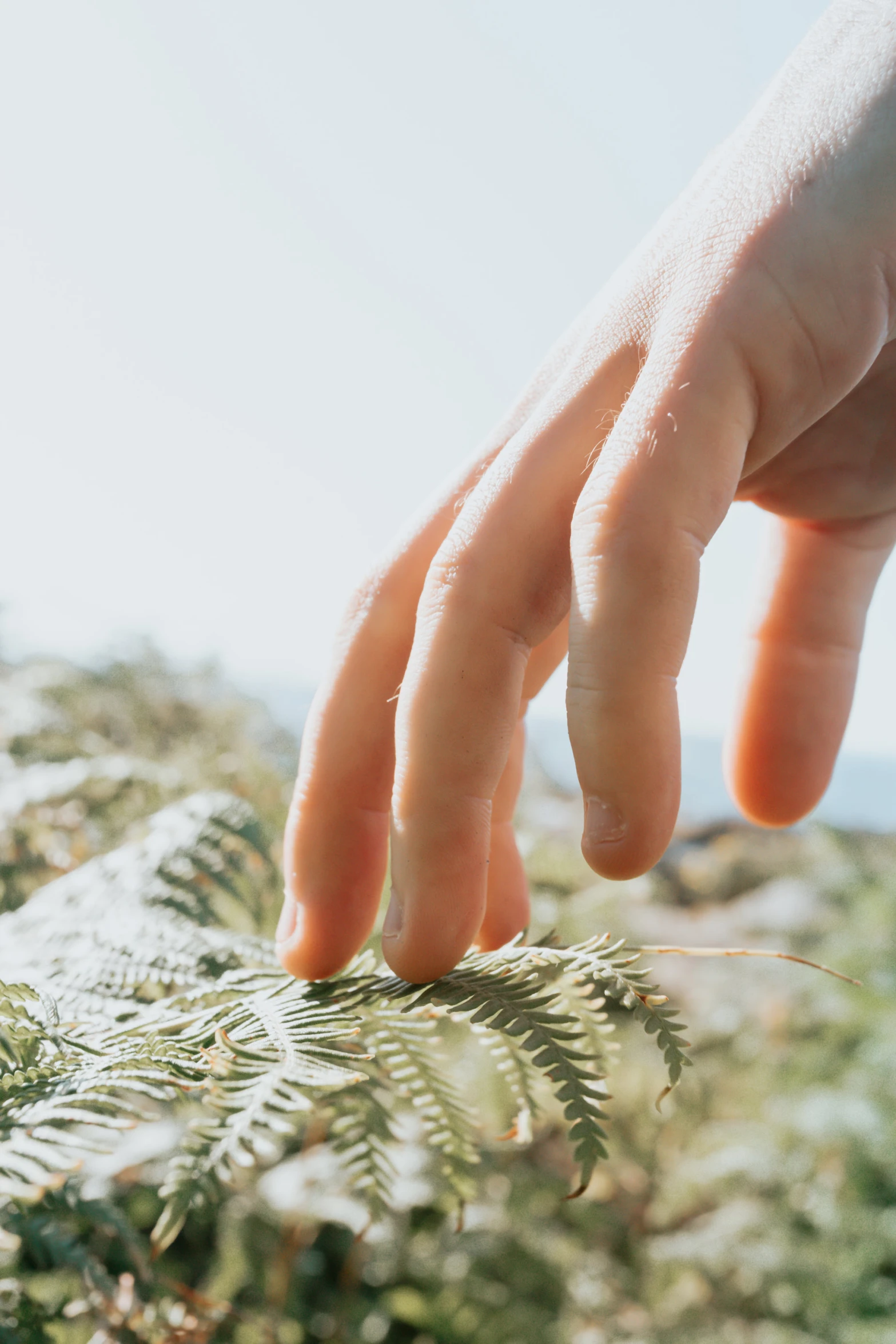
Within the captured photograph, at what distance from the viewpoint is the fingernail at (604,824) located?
0.56m

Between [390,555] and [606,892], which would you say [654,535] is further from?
[606,892]

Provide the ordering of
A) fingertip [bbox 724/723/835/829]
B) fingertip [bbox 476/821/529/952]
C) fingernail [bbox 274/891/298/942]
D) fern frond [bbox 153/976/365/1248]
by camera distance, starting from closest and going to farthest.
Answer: fern frond [bbox 153/976/365/1248] < fingernail [bbox 274/891/298/942] < fingertip [bbox 476/821/529/952] < fingertip [bbox 724/723/835/829]

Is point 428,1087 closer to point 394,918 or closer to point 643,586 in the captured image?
point 394,918

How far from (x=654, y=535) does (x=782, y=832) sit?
6287 mm

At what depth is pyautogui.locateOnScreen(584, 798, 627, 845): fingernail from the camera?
562 mm

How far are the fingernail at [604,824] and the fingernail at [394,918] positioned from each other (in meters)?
0.13

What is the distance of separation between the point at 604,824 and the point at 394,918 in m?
0.15

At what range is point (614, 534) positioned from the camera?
55 centimetres

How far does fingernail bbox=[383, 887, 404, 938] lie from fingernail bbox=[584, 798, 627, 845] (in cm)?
13

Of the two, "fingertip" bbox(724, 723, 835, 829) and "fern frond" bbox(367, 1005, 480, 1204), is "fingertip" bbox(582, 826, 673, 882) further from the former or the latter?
"fingertip" bbox(724, 723, 835, 829)

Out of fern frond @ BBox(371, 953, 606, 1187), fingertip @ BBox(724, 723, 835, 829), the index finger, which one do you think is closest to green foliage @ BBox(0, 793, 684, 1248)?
fern frond @ BBox(371, 953, 606, 1187)

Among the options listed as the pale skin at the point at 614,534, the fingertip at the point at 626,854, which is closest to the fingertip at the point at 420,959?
the pale skin at the point at 614,534

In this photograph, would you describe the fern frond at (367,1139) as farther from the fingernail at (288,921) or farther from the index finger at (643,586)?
the index finger at (643,586)

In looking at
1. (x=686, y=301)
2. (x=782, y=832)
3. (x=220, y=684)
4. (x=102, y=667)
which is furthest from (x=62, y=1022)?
(x=782, y=832)
